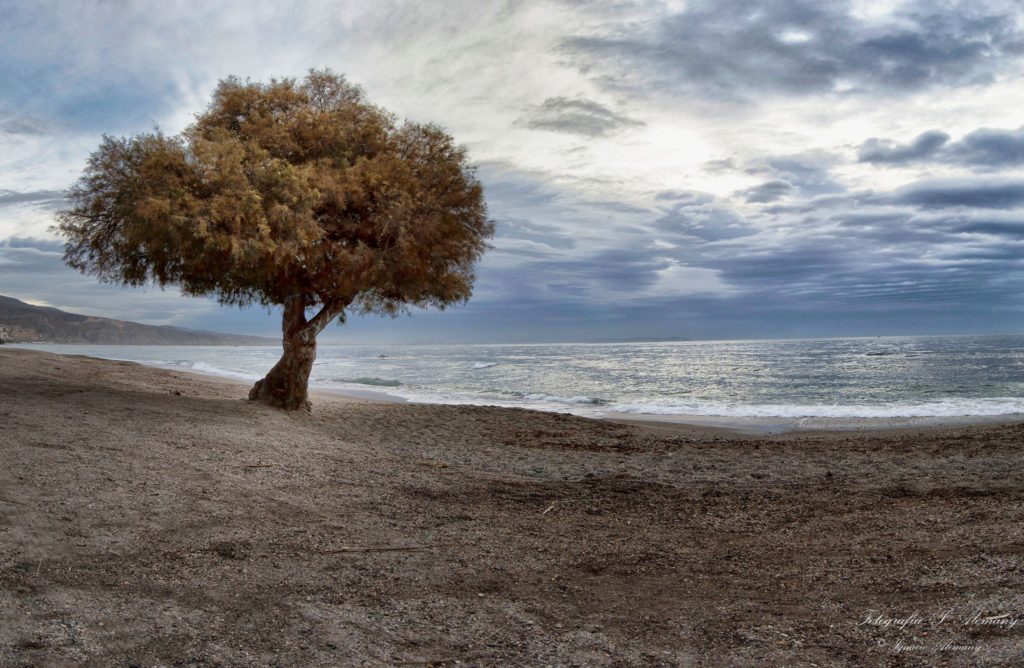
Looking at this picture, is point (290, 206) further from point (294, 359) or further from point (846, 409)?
point (846, 409)

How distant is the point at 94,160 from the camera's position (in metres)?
12.8

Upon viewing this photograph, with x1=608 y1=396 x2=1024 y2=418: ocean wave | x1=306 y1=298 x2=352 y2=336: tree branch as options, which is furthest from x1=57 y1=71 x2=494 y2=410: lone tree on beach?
x1=608 y1=396 x2=1024 y2=418: ocean wave

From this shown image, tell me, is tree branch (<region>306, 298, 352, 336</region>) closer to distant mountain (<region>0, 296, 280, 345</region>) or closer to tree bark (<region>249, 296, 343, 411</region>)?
tree bark (<region>249, 296, 343, 411</region>)

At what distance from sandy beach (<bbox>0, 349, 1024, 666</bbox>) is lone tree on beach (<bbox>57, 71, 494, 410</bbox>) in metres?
3.47

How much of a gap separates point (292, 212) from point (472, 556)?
27.8ft

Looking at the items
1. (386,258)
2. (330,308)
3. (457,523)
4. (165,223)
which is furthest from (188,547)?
(330,308)

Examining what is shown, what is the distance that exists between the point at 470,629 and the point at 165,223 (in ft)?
32.5

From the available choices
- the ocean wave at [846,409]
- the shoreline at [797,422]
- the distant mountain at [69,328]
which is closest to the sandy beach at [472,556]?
the shoreline at [797,422]

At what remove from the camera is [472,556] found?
5629 millimetres

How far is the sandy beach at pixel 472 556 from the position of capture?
12.6ft

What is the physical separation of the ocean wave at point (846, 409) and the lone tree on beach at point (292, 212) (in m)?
9.97

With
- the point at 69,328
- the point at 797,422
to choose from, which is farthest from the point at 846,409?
the point at 69,328

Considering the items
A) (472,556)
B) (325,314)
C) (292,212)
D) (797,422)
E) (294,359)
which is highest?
(292,212)

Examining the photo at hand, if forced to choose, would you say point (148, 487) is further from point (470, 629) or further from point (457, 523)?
point (470, 629)
